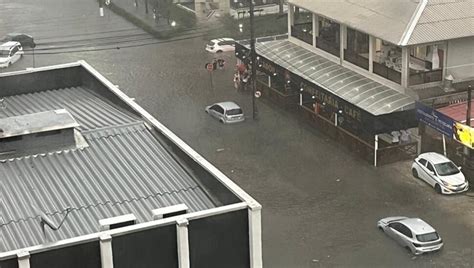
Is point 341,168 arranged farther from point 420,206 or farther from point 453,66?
point 453,66

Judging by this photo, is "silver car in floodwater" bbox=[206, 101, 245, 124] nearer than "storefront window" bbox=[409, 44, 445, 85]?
No

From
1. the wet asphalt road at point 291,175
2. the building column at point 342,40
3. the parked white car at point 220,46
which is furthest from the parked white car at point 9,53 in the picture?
the building column at point 342,40

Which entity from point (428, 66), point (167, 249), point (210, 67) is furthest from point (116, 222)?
point (210, 67)

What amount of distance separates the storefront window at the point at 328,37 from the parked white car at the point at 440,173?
27.7 feet

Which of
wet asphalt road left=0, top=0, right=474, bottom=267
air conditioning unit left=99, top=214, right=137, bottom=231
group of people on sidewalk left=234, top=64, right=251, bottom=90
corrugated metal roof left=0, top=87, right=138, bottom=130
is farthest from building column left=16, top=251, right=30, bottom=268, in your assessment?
group of people on sidewalk left=234, top=64, right=251, bottom=90

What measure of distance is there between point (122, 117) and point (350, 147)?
14.6m

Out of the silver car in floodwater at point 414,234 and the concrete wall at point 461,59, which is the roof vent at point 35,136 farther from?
the concrete wall at point 461,59

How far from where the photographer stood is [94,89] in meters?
23.3

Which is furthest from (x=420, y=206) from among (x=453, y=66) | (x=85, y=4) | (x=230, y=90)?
(x=85, y=4)

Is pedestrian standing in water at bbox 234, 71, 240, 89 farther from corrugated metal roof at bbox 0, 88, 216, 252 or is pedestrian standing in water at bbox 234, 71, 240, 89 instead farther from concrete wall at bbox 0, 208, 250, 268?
concrete wall at bbox 0, 208, 250, 268

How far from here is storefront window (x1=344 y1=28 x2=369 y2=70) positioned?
3678 centimetres

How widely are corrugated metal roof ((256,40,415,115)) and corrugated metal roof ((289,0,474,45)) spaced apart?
189cm

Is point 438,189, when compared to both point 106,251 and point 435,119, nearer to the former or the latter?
point 435,119

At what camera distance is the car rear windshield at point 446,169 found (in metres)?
30.0
